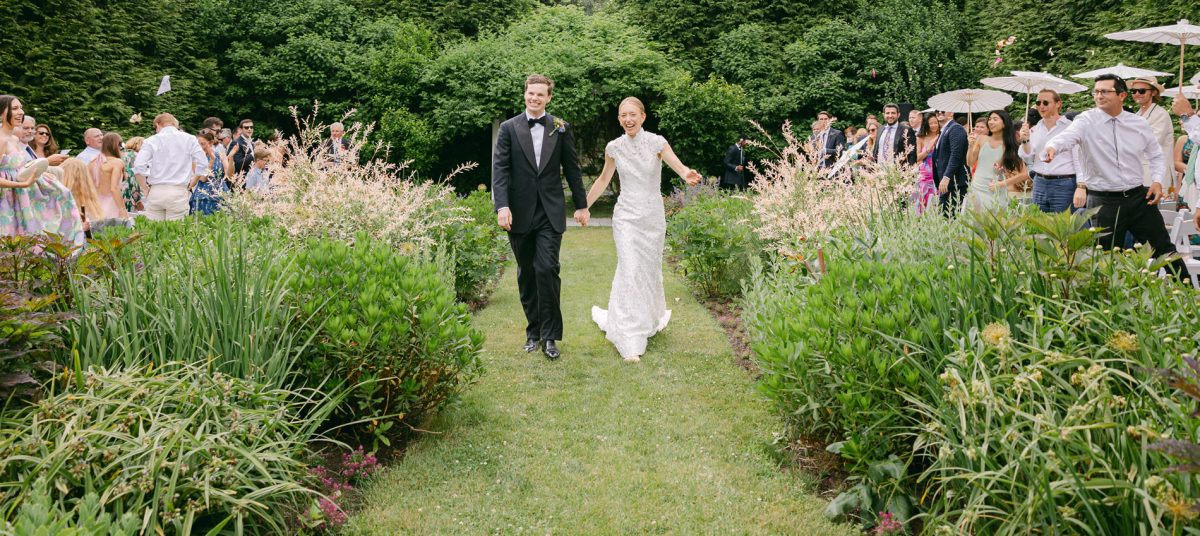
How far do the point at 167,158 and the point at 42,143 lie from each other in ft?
5.93

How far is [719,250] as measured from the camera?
870 centimetres

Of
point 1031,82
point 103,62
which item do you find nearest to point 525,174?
point 1031,82

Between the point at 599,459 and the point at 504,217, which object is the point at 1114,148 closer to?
the point at 504,217

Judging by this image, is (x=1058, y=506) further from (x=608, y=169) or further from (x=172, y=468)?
(x=608, y=169)

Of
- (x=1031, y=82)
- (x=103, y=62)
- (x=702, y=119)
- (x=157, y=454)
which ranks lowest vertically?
(x=157, y=454)

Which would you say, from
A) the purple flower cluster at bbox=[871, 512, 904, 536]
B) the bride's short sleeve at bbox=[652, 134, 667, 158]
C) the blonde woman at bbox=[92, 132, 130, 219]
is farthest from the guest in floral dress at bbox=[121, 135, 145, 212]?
the purple flower cluster at bbox=[871, 512, 904, 536]

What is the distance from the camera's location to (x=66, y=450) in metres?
2.63

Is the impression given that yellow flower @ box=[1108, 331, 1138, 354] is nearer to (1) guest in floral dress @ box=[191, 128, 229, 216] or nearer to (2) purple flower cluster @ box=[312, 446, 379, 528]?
(2) purple flower cluster @ box=[312, 446, 379, 528]

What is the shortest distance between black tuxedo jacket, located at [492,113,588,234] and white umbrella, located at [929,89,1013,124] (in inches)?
319

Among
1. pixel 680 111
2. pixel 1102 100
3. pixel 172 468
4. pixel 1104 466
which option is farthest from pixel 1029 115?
pixel 172 468

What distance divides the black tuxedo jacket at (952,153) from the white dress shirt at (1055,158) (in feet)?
2.32

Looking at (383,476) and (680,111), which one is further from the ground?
(680,111)

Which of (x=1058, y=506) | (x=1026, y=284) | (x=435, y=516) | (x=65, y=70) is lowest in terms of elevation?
(x=435, y=516)

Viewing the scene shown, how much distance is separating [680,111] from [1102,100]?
13559mm
